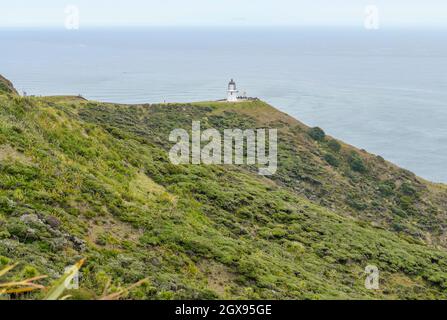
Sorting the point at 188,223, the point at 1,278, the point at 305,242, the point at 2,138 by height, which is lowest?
the point at 305,242

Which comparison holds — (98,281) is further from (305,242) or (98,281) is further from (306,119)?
(306,119)

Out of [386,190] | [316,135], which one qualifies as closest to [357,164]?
[386,190]

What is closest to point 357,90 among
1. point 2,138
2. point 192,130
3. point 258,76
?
point 258,76

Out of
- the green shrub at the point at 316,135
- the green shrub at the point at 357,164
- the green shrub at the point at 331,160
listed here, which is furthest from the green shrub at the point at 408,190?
the green shrub at the point at 316,135

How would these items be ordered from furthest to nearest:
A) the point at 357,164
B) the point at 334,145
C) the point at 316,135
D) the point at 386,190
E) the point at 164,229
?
1. the point at 316,135
2. the point at 334,145
3. the point at 357,164
4. the point at 386,190
5. the point at 164,229

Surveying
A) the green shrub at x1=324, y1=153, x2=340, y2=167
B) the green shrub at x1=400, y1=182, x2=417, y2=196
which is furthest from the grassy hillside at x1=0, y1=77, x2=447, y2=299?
the green shrub at x1=400, y1=182, x2=417, y2=196

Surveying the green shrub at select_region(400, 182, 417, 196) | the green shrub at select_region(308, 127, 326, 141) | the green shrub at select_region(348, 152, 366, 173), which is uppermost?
the green shrub at select_region(308, 127, 326, 141)

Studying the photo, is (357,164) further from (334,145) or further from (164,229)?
(164,229)

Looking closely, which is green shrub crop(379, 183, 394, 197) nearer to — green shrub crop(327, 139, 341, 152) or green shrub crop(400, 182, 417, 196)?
green shrub crop(400, 182, 417, 196)
